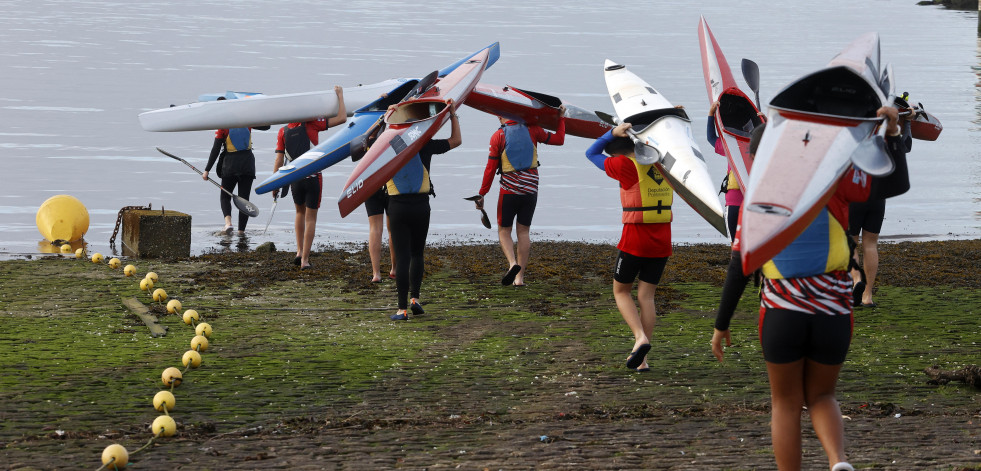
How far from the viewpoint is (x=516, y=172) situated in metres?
10.4

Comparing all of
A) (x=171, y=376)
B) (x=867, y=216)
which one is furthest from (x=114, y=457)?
(x=867, y=216)

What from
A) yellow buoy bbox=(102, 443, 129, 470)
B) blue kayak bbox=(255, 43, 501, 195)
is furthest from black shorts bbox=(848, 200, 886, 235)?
yellow buoy bbox=(102, 443, 129, 470)

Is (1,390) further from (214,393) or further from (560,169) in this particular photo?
(560,169)

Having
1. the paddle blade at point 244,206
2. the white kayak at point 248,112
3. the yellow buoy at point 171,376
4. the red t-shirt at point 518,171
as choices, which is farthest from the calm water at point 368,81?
the yellow buoy at point 171,376

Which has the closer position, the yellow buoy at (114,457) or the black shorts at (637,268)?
the yellow buoy at (114,457)

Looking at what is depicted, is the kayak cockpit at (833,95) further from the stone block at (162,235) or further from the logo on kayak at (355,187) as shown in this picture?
the stone block at (162,235)

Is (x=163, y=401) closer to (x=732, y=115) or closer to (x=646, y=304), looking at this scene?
(x=646, y=304)

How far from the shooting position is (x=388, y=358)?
307 inches

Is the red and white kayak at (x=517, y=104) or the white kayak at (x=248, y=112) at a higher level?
the red and white kayak at (x=517, y=104)

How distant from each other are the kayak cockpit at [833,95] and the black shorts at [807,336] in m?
0.85

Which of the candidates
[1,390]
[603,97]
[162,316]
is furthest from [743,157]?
[603,97]

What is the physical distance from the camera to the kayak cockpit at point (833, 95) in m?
4.59

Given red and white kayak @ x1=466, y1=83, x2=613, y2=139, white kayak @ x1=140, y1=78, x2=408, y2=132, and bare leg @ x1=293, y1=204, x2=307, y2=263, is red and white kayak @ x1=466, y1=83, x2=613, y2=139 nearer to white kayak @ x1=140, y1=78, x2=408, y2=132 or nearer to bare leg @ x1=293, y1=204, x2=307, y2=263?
white kayak @ x1=140, y1=78, x2=408, y2=132

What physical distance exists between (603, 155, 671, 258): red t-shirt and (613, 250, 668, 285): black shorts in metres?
0.04
